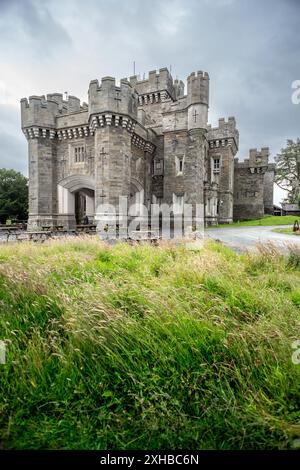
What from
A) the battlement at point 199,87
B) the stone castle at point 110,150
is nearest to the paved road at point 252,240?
the stone castle at point 110,150

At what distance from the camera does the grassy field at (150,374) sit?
1653 millimetres

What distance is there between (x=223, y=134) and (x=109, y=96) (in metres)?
15.7

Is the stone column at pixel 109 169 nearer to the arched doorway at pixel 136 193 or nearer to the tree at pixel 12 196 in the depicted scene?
the arched doorway at pixel 136 193

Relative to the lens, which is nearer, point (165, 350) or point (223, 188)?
point (165, 350)

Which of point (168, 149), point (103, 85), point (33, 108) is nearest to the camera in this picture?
point (103, 85)

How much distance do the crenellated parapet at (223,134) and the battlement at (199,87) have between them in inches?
332

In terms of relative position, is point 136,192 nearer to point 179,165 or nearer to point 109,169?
point 109,169

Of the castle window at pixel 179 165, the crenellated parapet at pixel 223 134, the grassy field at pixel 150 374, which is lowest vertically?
the grassy field at pixel 150 374

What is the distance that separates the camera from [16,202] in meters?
31.9

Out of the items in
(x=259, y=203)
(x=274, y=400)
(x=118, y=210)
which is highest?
(x=259, y=203)

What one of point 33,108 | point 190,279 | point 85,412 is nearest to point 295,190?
point 33,108

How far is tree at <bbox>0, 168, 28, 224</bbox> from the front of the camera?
1216 inches
